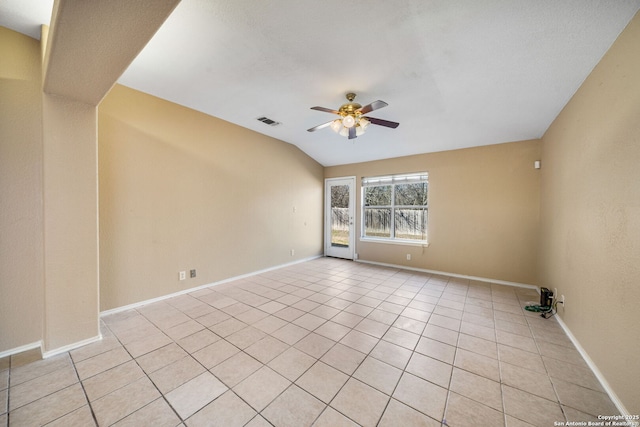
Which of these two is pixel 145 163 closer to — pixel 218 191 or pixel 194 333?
pixel 218 191

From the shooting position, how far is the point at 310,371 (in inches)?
72.3

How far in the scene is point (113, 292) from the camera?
2.75 metres

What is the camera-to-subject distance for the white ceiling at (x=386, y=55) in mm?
1704

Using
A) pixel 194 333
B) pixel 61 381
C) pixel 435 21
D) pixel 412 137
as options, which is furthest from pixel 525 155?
Answer: pixel 61 381

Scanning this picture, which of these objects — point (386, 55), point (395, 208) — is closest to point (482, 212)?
point (395, 208)

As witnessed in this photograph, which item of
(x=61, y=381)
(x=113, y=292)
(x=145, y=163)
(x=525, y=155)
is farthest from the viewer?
(x=525, y=155)

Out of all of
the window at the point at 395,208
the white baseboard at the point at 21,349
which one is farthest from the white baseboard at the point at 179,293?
the window at the point at 395,208

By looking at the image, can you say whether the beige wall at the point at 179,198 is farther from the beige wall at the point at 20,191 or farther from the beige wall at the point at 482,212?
the beige wall at the point at 482,212

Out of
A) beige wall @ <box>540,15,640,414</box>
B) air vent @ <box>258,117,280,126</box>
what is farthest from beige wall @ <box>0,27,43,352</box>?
beige wall @ <box>540,15,640,414</box>

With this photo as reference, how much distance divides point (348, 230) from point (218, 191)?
333 cm

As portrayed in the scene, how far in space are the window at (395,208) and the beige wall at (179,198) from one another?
2092 millimetres

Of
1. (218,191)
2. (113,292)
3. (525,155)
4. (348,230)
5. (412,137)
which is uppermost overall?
(412,137)

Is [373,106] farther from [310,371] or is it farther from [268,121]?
[310,371]

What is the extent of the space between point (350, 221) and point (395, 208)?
117cm
